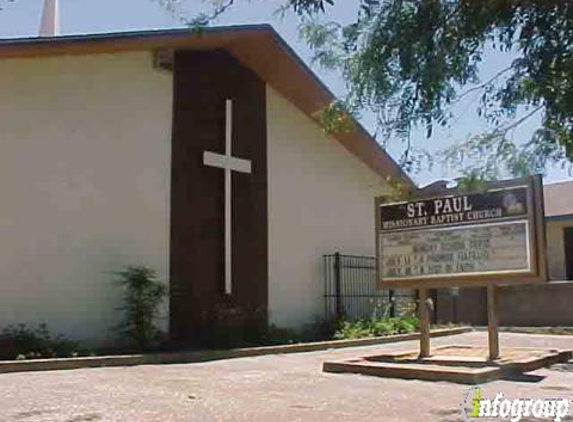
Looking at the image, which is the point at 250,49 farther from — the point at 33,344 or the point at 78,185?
the point at 33,344

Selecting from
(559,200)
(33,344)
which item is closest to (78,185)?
(33,344)

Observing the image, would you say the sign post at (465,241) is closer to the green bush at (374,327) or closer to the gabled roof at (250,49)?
the gabled roof at (250,49)

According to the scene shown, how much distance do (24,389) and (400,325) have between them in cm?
1150

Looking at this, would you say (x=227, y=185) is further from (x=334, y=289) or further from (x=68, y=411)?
(x=68, y=411)

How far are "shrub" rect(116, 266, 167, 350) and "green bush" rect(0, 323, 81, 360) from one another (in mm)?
1108

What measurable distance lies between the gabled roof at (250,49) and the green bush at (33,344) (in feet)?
15.6

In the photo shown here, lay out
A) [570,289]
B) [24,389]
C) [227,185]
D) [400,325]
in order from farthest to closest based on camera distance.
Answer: [570,289], [400,325], [227,185], [24,389]

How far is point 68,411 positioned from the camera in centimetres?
758

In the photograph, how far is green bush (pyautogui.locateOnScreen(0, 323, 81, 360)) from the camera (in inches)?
489

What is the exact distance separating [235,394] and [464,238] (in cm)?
471

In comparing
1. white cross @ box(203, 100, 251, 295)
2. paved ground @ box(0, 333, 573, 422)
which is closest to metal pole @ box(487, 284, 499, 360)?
paved ground @ box(0, 333, 573, 422)

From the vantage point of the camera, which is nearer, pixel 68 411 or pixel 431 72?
pixel 431 72

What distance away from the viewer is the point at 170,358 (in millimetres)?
13055

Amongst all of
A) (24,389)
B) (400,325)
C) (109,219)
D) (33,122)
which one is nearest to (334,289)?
(400,325)
